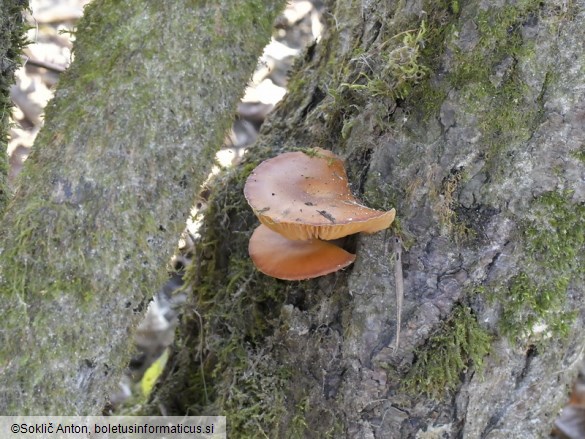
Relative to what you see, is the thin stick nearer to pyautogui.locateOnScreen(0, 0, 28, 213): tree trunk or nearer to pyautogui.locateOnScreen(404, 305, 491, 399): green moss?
pyautogui.locateOnScreen(404, 305, 491, 399): green moss

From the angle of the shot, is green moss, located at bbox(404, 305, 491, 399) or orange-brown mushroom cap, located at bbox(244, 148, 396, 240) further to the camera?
green moss, located at bbox(404, 305, 491, 399)

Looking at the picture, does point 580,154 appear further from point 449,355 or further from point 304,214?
point 304,214

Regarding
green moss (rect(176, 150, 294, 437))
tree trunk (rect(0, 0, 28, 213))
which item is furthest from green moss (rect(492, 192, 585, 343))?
tree trunk (rect(0, 0, 28, 213))

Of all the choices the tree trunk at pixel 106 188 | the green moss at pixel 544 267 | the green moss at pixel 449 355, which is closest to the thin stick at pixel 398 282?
the green moss at pixel 449 355

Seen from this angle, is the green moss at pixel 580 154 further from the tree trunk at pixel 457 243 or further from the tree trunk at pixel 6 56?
the tree trunk at pixel 6 56

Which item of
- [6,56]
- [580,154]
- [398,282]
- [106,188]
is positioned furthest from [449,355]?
[6,56]

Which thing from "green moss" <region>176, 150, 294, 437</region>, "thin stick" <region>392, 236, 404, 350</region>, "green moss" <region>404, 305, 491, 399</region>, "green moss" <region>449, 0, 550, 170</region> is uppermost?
"green moss" <region>449, 0, 550, 170</region>

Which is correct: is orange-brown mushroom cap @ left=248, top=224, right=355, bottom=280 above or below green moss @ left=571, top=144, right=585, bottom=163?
below

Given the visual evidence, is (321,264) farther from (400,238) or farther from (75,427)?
(75,427)
